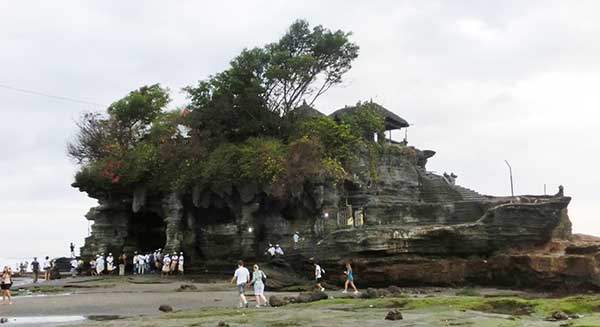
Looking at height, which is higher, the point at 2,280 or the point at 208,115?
the point at 208,115

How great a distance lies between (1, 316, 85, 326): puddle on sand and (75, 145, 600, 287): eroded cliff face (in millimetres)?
16487

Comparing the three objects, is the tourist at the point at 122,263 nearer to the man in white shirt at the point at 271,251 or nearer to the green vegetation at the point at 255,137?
the green vegetation at the point at 255,137

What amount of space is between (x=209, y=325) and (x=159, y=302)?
10.1 metres

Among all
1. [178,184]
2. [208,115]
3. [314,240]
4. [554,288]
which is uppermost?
[208,115]

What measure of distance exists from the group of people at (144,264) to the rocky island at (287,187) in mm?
1496

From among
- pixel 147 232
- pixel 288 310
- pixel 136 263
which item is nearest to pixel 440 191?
pixel 136 263

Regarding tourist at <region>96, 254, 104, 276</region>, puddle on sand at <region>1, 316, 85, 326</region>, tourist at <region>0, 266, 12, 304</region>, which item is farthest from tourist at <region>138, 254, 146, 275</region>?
puddle on sand at <region>1, 316, 85, 326</region>

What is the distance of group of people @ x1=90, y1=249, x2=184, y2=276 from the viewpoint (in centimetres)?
4312

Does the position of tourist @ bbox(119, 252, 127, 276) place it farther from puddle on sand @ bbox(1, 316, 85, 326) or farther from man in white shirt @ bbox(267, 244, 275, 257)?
puddle on sand @ bbox(1, 316, 85, 326)

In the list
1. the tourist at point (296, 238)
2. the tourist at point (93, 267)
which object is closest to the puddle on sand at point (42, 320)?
the tourist at point (296, 238)

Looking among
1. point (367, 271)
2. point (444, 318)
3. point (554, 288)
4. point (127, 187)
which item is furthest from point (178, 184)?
point (444, 318)

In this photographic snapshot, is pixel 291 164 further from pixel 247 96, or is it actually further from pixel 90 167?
pixel 90 167

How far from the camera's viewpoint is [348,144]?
46.4 m

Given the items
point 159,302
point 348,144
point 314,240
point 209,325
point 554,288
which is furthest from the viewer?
point 348,144
